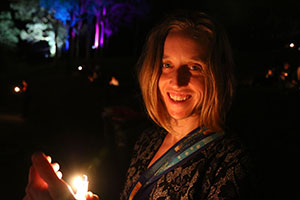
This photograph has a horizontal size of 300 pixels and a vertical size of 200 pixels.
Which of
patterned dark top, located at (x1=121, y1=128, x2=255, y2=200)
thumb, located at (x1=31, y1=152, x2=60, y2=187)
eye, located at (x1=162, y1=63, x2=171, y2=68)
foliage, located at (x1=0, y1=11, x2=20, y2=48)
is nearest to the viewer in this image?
thumb, located at (x1=31, y1=152, x2=60, y2=187)

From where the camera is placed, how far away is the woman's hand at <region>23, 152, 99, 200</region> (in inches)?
49.7

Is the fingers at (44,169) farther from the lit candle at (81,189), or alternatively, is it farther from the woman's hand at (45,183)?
the lit candle at (81,189)

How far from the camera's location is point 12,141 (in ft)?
25.1

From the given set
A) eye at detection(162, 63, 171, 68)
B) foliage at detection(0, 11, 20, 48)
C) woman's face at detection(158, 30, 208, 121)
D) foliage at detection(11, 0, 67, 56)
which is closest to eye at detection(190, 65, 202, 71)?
woman's face at detection(158, 30, 208, 121)

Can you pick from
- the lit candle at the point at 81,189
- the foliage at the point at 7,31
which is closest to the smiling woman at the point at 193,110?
the lit candle at the point at 81,189

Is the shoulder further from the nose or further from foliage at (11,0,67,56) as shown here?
foliage at (11,0,67,56)

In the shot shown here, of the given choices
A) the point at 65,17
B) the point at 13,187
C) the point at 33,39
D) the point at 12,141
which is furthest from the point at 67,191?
the point at 33,39

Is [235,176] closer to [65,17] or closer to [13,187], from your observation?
[13,187]

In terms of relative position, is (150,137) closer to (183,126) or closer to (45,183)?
(183,126)

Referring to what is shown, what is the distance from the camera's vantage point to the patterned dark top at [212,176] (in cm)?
153

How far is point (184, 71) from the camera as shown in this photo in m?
1.86

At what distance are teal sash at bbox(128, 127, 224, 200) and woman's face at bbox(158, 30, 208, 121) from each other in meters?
0.16

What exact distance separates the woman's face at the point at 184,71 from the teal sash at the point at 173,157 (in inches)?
6.4

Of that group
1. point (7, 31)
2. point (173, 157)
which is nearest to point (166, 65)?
point (173, 157)
